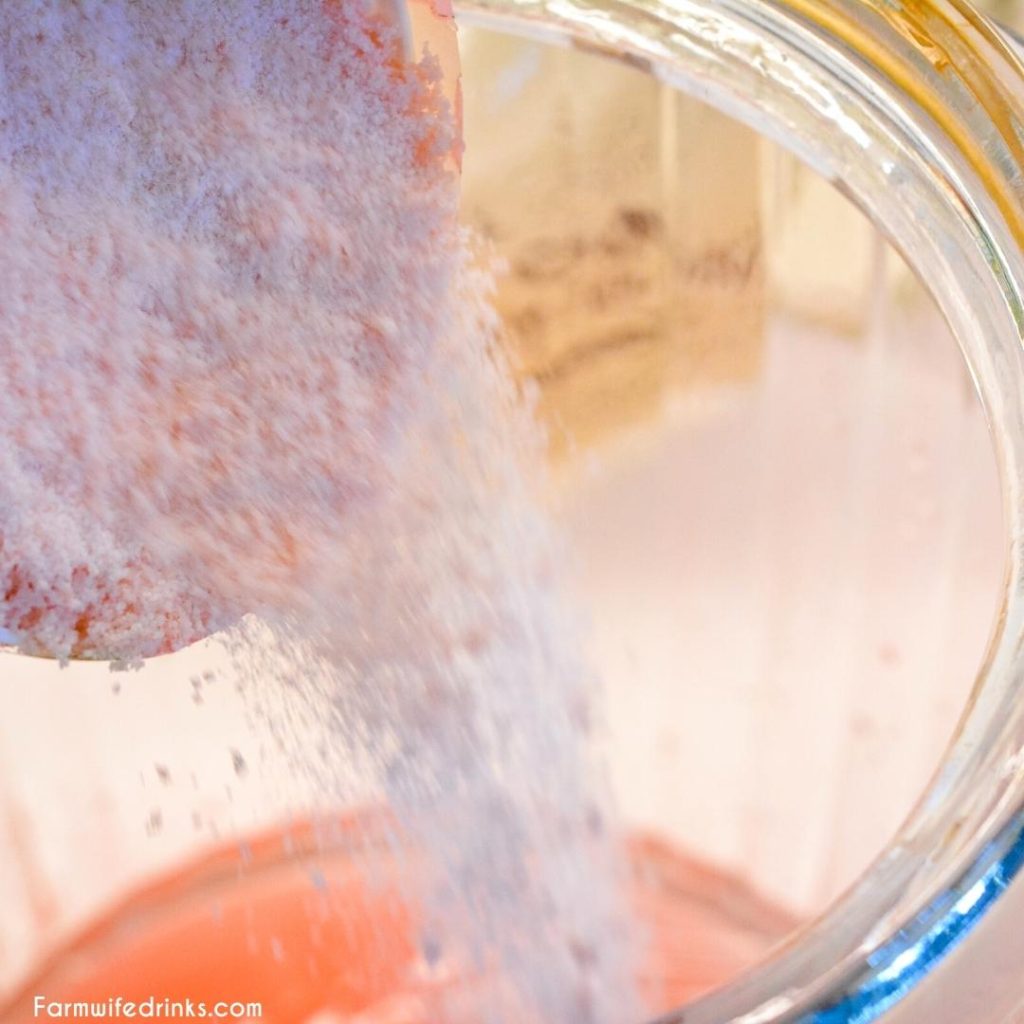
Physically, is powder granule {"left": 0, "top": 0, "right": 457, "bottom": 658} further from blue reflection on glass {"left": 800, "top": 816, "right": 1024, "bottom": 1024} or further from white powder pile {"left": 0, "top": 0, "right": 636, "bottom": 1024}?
blue reflection on glass {"left": 800, "top": 816, "right": 1024, "bottom": 1024}

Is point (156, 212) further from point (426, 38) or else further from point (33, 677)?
point (33, 677)

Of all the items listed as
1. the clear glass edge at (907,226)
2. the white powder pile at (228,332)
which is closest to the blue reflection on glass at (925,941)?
the clear glass edge at (907,226)

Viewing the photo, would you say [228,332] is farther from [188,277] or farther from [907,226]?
[907,226]

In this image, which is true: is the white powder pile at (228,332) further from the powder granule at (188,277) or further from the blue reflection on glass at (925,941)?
the blue reflection on glass at (925,941)

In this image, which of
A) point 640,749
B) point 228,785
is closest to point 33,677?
point 228,785

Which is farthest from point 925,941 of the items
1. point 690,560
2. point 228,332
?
point 690,560

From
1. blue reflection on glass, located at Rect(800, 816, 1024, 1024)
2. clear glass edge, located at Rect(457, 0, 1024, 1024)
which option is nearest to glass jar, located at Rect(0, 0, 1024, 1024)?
clear glass edge, located at Rect(457, 0, 1024, 1024)
